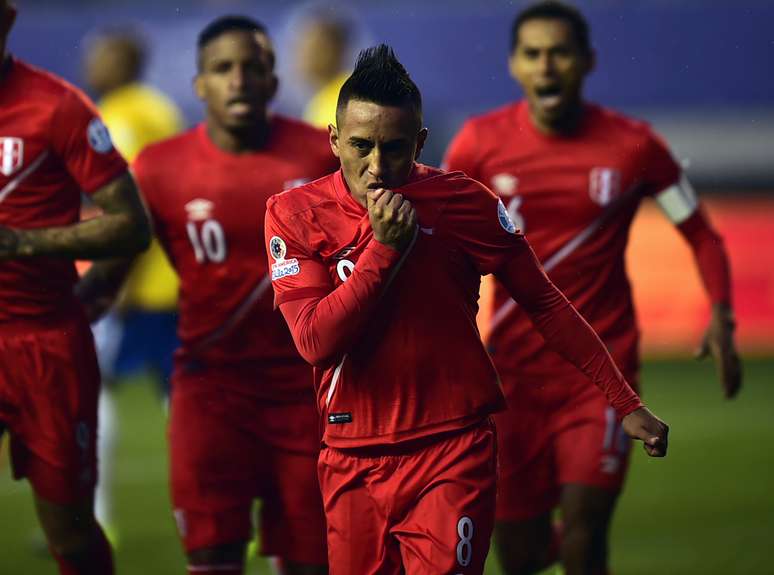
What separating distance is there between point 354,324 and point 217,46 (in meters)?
2.38

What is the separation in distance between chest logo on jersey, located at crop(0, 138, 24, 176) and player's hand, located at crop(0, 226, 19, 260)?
27cm

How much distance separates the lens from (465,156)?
21.3ft

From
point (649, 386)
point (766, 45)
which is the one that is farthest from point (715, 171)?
point (649, 386)

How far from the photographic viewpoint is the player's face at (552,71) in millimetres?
6465

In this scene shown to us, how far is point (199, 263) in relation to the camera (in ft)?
20.3

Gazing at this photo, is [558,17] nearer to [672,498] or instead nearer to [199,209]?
[199,209]

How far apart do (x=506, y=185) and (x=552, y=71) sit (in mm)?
526

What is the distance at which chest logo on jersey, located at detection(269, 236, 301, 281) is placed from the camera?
4.55 metres

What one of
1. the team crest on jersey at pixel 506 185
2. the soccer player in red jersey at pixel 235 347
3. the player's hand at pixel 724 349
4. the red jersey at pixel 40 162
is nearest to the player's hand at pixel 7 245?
the red jersey at pixel 40 162

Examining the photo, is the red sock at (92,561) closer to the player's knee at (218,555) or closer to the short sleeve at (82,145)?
the player's knee at (218,555)

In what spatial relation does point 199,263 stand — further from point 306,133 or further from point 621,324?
point 621,324

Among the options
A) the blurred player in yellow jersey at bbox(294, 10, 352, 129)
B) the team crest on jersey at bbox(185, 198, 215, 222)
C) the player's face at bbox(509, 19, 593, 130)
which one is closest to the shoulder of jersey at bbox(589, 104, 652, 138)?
the player's face at bbox(509, 19, 593, 130)

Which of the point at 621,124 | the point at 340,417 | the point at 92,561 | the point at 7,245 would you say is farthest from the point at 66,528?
the point at 621,124

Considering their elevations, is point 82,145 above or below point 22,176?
above
